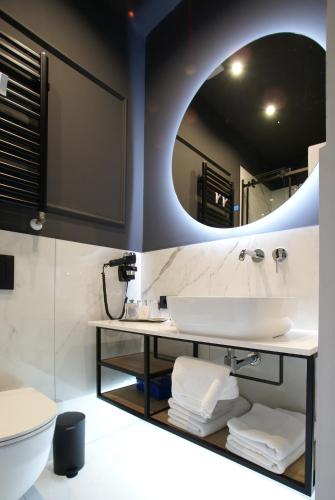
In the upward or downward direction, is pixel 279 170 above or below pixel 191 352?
above

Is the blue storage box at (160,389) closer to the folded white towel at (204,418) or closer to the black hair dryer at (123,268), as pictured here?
the folded white towel at (204,418)

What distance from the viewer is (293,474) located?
985 millimetres

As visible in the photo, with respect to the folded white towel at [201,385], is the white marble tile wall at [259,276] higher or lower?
higher

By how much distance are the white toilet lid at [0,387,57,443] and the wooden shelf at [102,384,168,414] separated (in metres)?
0.51

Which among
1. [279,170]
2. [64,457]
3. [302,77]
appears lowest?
[64,457]

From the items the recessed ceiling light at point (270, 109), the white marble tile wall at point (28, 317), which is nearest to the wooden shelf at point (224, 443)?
the white marble tile wall at point (28, 317)

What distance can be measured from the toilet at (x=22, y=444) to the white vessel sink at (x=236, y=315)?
2.05ft

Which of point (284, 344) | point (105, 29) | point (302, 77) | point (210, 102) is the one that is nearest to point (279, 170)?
point (302, 77)

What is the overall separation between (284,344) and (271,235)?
640 millimetres

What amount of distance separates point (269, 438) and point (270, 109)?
1.52 metres

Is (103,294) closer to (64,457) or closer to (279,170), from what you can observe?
(64,457)

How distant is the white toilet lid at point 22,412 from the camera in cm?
96

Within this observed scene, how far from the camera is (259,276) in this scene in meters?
1.51

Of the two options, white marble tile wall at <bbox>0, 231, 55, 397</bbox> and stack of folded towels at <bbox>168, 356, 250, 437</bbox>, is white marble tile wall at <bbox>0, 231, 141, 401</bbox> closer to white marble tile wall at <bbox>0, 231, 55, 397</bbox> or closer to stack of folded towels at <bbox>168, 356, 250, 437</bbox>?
white marble tile wall at <bbox>0, 231, 55, 397</bbox>
